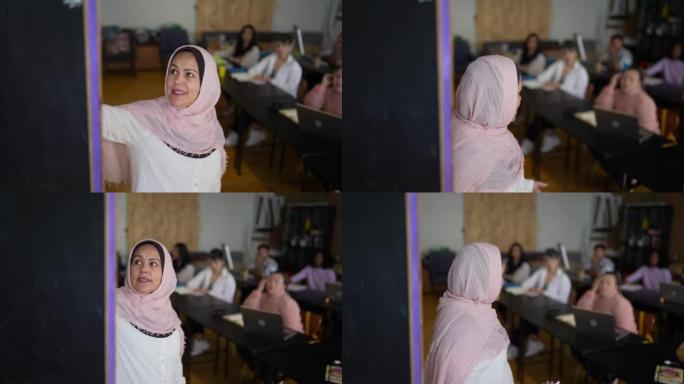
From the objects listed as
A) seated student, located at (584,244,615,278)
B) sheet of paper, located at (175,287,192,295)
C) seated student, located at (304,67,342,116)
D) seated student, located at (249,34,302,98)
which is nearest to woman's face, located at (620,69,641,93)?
seated student, located at (584,244,615,278)

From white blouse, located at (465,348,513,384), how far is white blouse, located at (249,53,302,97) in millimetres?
1028

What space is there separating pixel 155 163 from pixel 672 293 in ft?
5.59

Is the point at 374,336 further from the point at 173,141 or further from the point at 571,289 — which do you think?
the point at 173,141

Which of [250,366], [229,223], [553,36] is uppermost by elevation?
[553,36]

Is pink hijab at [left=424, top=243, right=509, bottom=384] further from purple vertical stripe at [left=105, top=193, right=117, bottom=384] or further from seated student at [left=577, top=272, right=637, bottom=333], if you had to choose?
purple vertical stripe at [left=105, top=193, right=117, bottom=384]

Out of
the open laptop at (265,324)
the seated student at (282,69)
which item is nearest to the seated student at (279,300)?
the open laptop at (265,324)

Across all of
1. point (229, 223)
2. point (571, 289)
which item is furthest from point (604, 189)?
point (229, 223)

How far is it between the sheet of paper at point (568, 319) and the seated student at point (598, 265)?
149mm

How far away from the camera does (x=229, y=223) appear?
2.85 metres

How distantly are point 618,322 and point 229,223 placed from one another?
1299 mm

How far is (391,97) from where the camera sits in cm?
275

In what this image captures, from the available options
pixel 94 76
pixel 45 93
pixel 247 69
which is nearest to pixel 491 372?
pixel 247 69

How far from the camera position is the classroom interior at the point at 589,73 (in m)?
2.77

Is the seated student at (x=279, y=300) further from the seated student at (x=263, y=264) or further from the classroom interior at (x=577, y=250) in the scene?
the classroom interior at (x=577, y=250)
